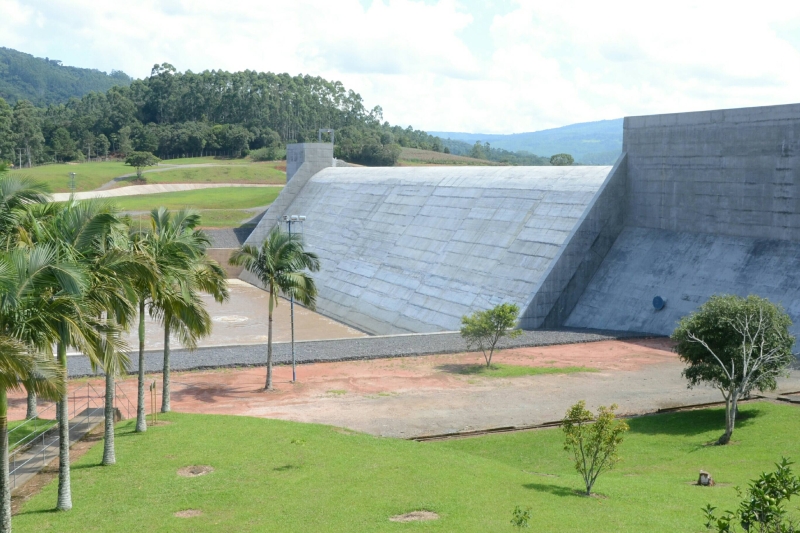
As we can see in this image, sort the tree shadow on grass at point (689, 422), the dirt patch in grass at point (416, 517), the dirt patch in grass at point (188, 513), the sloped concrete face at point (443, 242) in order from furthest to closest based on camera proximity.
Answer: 1. the sloped concrete face at point (443, 242)
2. the tree shadow on grass at point (689, 422)
3. the dirt patch in grass at point (188, 513)
4. the dirt patch in grass at point (416, 517)

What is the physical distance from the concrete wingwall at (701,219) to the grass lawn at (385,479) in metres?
13.7

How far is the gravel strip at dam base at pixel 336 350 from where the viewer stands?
32.0 metres

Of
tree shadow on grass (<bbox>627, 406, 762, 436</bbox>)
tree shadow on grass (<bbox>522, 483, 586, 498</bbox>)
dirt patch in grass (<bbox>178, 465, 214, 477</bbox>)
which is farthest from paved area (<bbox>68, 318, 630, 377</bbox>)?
tree shadow on grass (<bbox>522, 483, 586, 498</bbox>)

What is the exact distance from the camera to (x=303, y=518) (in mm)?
14836

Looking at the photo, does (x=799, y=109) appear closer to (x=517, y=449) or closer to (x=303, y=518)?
(x=517, y=449)

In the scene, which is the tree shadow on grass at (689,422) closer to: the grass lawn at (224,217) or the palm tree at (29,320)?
the palm tree at (29,320)

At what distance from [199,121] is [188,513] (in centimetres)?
13864

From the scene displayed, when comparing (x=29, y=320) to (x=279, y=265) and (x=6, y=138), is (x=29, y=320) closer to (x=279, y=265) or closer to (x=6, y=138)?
(x=279, y=265)

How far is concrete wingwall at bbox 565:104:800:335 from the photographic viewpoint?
35125mm

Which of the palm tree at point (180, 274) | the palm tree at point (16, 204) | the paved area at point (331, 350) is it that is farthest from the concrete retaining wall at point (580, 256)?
the palm tree at point (16, 204)

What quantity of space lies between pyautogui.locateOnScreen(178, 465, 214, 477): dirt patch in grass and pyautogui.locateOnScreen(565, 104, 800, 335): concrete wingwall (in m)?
24.6

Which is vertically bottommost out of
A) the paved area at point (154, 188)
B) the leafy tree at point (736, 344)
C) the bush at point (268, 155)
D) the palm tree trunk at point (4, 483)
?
the palm tree trunk at point (4, 483)

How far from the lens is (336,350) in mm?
34469

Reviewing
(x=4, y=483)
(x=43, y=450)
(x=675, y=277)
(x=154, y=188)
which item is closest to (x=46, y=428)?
(x=43, y=450)
